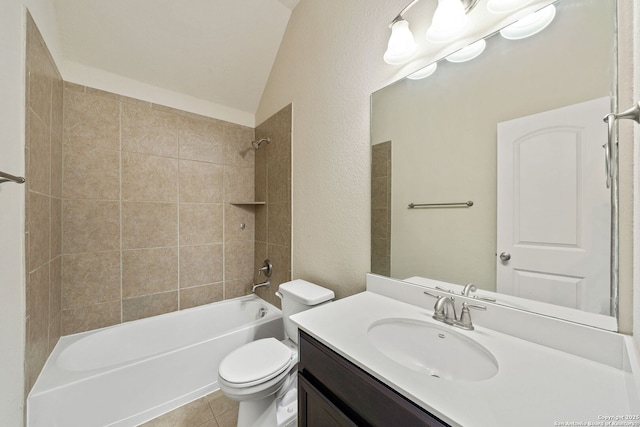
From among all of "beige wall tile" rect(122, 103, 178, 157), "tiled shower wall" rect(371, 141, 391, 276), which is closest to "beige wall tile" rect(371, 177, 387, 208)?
"tiled shower wall" rect(371, 141, 391, 276)

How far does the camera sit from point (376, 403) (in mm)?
632

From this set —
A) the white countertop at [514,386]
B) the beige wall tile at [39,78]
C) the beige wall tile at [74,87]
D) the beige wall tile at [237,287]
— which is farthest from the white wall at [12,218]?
the beige wall tile at [237,287]

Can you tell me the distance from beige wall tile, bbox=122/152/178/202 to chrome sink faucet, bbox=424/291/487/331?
83.8 inches

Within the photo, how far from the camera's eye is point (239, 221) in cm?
241

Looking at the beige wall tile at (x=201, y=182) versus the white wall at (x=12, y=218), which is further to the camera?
the beige wall tile at (x=201, y=182)

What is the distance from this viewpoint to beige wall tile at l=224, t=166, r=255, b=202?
2348 millimetres

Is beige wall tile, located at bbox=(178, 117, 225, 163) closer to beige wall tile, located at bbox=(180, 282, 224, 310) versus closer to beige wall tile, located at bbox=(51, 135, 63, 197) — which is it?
beige wall tile, located at bbox=(51, 135, 63, 197)

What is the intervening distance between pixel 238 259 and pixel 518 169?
228 cm

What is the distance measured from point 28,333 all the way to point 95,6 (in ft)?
6.31

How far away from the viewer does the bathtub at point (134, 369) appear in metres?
1.20

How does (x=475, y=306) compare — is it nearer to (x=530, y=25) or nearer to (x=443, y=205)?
(x=443, y=205)

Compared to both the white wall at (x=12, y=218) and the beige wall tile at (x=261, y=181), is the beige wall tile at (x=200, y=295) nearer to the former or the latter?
the beige wall tile at (x=261, y=181)

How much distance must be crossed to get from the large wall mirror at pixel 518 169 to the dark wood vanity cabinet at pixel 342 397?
56 cm

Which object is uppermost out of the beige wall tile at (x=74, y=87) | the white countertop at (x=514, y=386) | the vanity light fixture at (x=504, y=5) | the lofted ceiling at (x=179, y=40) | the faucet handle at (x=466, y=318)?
the lofted ceiling at (x=179, y=40)
